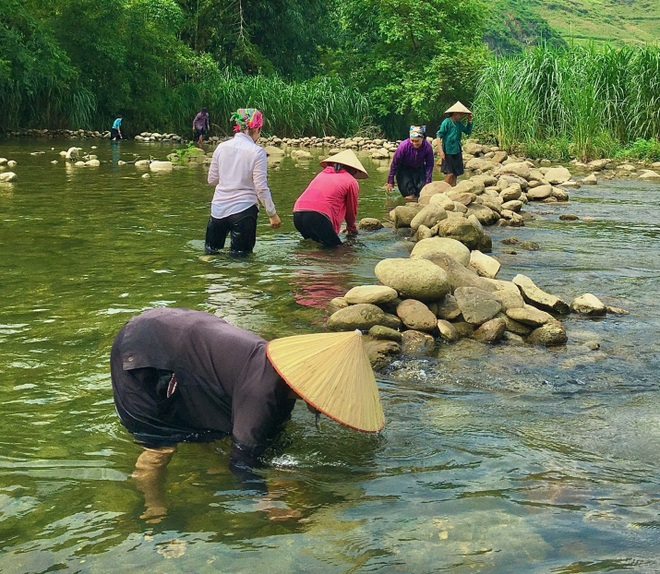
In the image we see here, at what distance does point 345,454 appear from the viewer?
3.78 meters

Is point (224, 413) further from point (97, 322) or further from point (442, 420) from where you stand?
point (97, 322)

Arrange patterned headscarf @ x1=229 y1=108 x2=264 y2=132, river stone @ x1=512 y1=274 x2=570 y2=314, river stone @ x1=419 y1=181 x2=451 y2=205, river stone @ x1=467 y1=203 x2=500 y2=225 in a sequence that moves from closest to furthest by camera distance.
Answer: river stone @ x1=512 y1=274 x2=570 y2=314
patterned headscarf @ x1=229 y1=108 x2=264 y2=132
river stone @ x1=467 y1=203 x2=500 y2=225
river stone @ x1=419 y1=181 x2=451 y2=205

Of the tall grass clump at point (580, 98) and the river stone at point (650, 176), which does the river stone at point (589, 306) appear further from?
the tall grass clump at point (580, 98)

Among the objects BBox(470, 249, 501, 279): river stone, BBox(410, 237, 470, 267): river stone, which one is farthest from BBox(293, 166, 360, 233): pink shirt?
BBox(470, 249, 501, 279): river stone

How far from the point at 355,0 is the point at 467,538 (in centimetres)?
3647

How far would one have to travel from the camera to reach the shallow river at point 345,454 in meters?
2.92

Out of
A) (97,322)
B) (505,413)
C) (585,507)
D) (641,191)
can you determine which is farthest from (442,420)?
(641,191)

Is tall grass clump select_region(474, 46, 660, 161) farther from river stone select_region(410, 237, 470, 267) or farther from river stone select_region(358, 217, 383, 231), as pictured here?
river stone select_region(410, 237, 470, 267)

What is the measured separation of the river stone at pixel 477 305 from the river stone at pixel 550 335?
311 mm

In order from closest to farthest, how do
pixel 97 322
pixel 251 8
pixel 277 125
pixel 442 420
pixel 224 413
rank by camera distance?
1. pixel 224 413
2. pixel 442 420
3. pixel 97 322
4. pixel 277 125
5. pixel 251 8

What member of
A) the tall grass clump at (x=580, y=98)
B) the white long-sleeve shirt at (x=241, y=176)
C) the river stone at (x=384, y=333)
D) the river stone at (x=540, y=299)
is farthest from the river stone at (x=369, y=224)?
the tall grass clump at (x=580, y=98)

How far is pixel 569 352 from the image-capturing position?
5.31 meters

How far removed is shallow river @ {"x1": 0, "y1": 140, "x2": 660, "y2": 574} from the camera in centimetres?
292

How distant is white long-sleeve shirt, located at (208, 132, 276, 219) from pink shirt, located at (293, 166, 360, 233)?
928 millimetres
